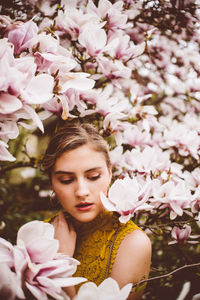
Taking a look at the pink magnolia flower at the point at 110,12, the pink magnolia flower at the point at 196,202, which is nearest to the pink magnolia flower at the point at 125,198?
the pink magnolia flower at the point at 196,202

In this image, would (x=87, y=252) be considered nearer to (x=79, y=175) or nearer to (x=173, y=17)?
(x=79, y=175)

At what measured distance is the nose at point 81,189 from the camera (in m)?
1.20

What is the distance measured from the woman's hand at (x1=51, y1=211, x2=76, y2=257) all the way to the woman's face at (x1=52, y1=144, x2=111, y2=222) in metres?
0.10

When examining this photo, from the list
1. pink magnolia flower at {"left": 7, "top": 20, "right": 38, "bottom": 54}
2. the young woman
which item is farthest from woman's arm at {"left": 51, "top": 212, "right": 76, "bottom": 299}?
pink magnolia flower at {"left": 7, "top": 20, "right": 38, "bottom": 54}

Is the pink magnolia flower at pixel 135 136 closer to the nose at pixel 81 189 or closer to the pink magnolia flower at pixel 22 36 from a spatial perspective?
the nose at pixel 81 189

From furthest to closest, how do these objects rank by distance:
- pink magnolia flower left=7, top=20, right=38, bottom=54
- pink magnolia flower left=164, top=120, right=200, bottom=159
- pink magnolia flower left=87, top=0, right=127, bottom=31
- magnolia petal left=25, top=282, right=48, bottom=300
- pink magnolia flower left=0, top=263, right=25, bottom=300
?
1. pink magnolia flower left=164, top=120, right=200, bottom=159
2. pink magnolia flower left=87, top=0, right=127, bottom=31
3. pink magnolia flower left=7, top=20, right=38, bottom=54
4. magnolia petal left=25, top=282, right=48, bottom=300
5. pink magnolia flower left=0, top=263, right=25, bottom=300

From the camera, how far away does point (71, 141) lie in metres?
1.32

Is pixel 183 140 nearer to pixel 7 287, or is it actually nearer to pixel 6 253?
pixel 6 253

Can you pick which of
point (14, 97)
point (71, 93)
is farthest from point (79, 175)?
point (14, 97)

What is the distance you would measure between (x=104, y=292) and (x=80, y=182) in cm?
53

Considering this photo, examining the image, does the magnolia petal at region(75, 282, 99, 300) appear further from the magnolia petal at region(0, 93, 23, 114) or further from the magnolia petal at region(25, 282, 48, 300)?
the magnolia petal at region(0, 93, 23, 114)

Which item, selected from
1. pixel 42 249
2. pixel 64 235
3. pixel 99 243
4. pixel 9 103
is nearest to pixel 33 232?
pixel 42 249

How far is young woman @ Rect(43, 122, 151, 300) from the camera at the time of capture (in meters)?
1.18

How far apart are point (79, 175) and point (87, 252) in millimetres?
418
